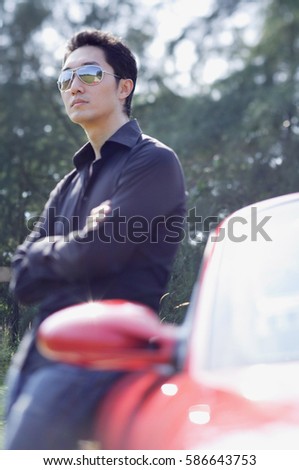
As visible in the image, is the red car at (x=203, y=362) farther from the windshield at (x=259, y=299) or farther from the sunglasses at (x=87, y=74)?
the sunglasses at (x=87, y=74)

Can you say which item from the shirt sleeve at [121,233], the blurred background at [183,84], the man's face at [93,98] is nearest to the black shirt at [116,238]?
the shirt sleeve at [121,233]

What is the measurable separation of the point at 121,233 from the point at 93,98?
26.0 inches

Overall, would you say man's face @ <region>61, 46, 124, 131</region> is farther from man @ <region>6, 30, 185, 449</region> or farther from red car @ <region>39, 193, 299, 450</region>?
red car @ <region>39, 193, 299, 450</region>

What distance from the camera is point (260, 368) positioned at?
212cm

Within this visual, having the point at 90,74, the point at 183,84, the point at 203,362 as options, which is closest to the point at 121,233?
the point at 203,362

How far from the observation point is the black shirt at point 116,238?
257 cm

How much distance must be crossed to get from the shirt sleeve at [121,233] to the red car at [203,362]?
0.26m

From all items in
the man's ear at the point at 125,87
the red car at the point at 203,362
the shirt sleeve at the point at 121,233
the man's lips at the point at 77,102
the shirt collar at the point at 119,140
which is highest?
the man's ear at the point at 125,87

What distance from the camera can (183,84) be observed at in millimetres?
21703

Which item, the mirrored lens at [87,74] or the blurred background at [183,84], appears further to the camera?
the blurred background at [183,84]

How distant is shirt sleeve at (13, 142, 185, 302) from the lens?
2553 millimetres

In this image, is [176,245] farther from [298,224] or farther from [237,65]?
[237,65]

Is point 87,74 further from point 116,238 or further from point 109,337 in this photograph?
point 109,337

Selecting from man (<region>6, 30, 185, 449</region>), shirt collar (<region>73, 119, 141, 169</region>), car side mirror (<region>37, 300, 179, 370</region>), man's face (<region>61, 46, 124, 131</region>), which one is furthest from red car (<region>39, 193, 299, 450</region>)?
man's face (<region>61, 46, 124, 131</region>)
